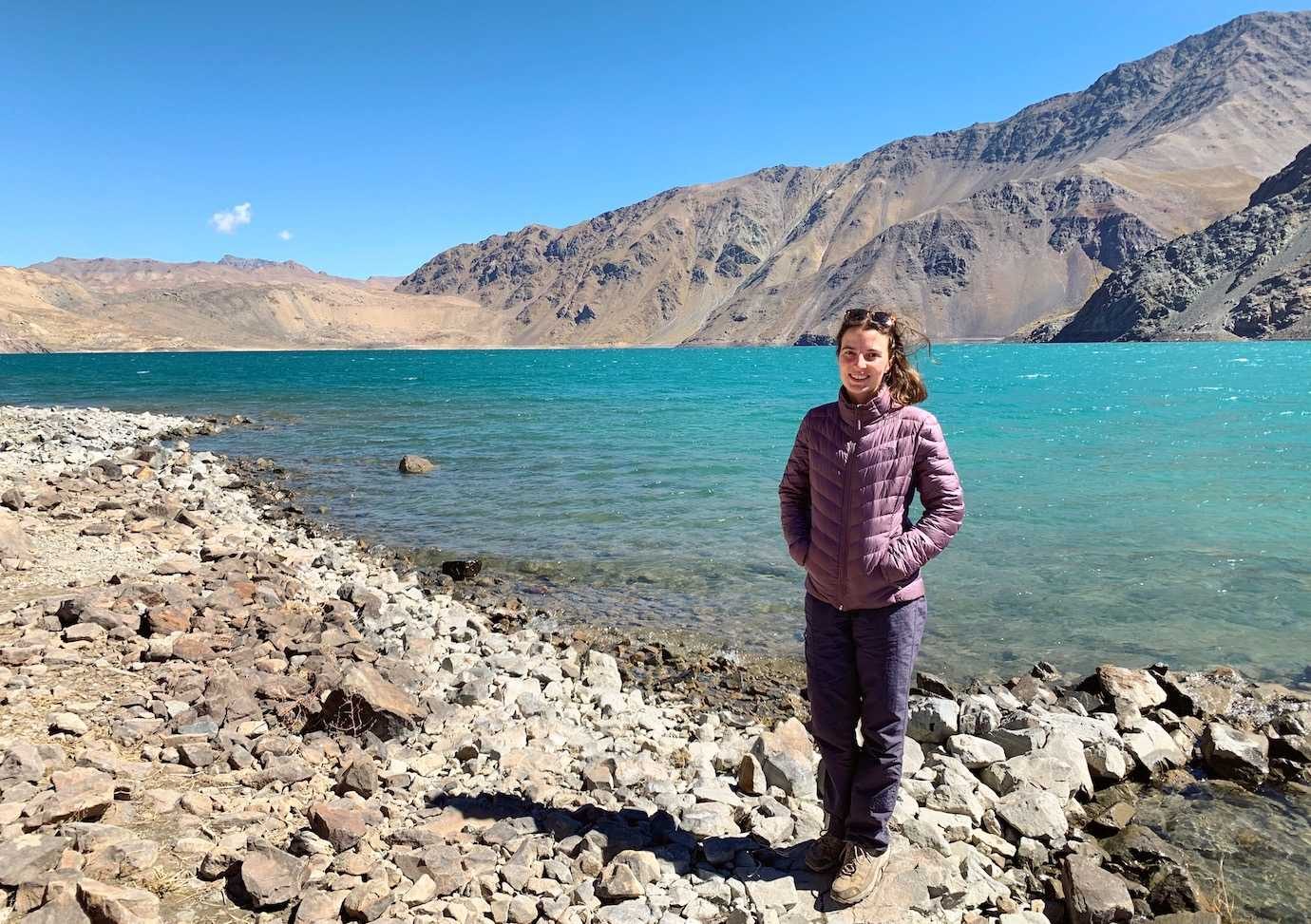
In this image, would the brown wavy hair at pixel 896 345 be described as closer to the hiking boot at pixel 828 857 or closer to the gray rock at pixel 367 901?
the hiking boot at pixel 828 857

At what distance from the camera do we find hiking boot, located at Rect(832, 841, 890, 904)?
4141 millimetres

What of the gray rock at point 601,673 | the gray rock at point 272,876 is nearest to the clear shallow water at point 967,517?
the gray rock at point 601,673

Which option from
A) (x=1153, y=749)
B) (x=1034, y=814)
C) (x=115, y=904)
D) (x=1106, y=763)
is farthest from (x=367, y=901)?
(x=1153, y=749)

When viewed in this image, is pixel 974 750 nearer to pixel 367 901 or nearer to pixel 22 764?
pixel 367 901

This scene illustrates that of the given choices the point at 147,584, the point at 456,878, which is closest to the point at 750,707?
the point at 456,878

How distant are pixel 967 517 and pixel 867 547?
44.0 ft

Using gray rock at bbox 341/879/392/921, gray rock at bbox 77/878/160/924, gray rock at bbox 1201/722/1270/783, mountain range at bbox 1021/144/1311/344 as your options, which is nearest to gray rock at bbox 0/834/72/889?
gray rock at bbox 77/878/160/924

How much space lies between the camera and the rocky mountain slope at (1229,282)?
157 metres

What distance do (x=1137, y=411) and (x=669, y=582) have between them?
38.6 metres

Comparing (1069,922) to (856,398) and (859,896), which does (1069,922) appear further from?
(856,398)

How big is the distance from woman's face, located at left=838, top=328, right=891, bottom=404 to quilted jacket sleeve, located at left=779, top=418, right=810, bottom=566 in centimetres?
35

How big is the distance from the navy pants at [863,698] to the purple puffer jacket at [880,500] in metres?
0.13

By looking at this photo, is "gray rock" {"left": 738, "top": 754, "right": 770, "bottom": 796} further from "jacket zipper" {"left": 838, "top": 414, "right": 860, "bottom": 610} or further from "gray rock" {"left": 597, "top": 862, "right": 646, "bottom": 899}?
"jacket zipper" {"left": 838, "top": 414, "right": 860, "bottom": 610}

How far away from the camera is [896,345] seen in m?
4.07
